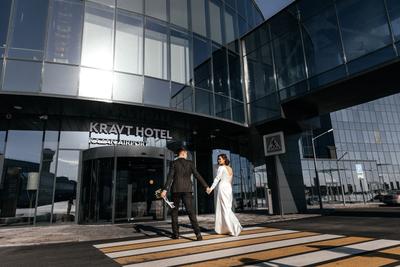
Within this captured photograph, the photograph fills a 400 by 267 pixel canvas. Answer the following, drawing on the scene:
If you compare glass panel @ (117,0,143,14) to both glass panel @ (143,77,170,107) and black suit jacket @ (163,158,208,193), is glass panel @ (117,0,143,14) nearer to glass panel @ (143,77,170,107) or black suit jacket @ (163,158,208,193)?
glass panel @ (143,77,170,107)

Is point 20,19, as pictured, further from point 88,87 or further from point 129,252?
point 129,252

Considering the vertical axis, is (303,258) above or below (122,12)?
below

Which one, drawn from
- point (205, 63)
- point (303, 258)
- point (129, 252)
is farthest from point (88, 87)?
point (303, 258)

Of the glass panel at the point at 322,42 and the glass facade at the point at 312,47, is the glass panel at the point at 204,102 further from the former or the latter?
the glass panel at the point at 322,42

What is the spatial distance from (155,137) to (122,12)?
6.82 metres

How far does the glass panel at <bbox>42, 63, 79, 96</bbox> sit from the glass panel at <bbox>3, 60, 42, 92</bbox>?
0.31 metres

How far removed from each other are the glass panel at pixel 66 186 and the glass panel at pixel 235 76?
9573 millimetres

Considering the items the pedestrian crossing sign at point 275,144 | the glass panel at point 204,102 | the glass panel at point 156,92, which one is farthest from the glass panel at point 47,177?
the pedestrian crossing sign at point 275,144

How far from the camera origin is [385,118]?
6669cm

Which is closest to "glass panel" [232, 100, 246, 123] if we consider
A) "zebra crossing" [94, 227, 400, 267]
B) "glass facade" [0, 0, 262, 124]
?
"glass facade" [0, 0, 262, 124]

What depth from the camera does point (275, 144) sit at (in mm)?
14516

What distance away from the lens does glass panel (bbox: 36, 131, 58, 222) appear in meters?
13.7

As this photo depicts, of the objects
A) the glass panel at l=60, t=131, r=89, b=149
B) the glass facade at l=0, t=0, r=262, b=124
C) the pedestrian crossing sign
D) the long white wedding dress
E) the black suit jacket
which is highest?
the glass facade at l=0, t=0, r=262, b=124

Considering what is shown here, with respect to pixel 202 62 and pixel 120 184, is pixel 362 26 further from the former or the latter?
pixel 120 184
